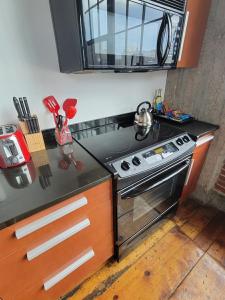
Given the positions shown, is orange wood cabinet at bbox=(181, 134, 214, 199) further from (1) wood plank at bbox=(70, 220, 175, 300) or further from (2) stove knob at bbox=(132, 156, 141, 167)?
(2) stove knob at bbox=(132, 156, 141, 167)

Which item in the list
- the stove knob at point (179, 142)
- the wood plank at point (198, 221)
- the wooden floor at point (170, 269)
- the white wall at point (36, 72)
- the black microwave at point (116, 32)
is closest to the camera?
the black microwave at point (116, 32)

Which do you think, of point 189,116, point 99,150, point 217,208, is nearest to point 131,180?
point 99,150

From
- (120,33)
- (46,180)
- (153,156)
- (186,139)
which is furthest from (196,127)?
(46,180)

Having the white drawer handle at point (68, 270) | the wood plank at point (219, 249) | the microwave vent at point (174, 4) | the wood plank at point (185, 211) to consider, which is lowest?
the wood plank at point (219, 249)

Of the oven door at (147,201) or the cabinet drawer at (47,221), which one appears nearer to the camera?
the cabinet drawer at (47,221)

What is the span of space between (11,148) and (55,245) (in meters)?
0.54

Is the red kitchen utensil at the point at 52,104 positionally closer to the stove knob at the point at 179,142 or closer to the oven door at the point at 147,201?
the oven door at the point at 147,201

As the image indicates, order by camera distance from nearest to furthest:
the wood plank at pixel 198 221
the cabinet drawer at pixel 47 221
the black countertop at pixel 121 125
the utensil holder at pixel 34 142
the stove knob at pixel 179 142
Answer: the cabinet drawer at pixel 47 221, the utensil holder at pixel 34 142, the stove knob at pixel 179 142, the black countertop at pixel 121 125, the wood plank at pixel 198 221

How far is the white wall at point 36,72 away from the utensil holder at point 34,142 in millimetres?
176

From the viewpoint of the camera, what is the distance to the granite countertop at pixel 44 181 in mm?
649

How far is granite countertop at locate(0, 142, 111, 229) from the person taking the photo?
65cm

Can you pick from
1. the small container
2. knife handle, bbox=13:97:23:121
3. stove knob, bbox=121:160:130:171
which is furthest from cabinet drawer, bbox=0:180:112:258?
knife handle, bbox=13:97:23:121

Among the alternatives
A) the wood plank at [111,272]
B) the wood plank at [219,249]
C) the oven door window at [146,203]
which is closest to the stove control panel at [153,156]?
the oven door window at [146,203]

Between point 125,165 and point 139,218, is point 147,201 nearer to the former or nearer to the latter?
point 139,218
